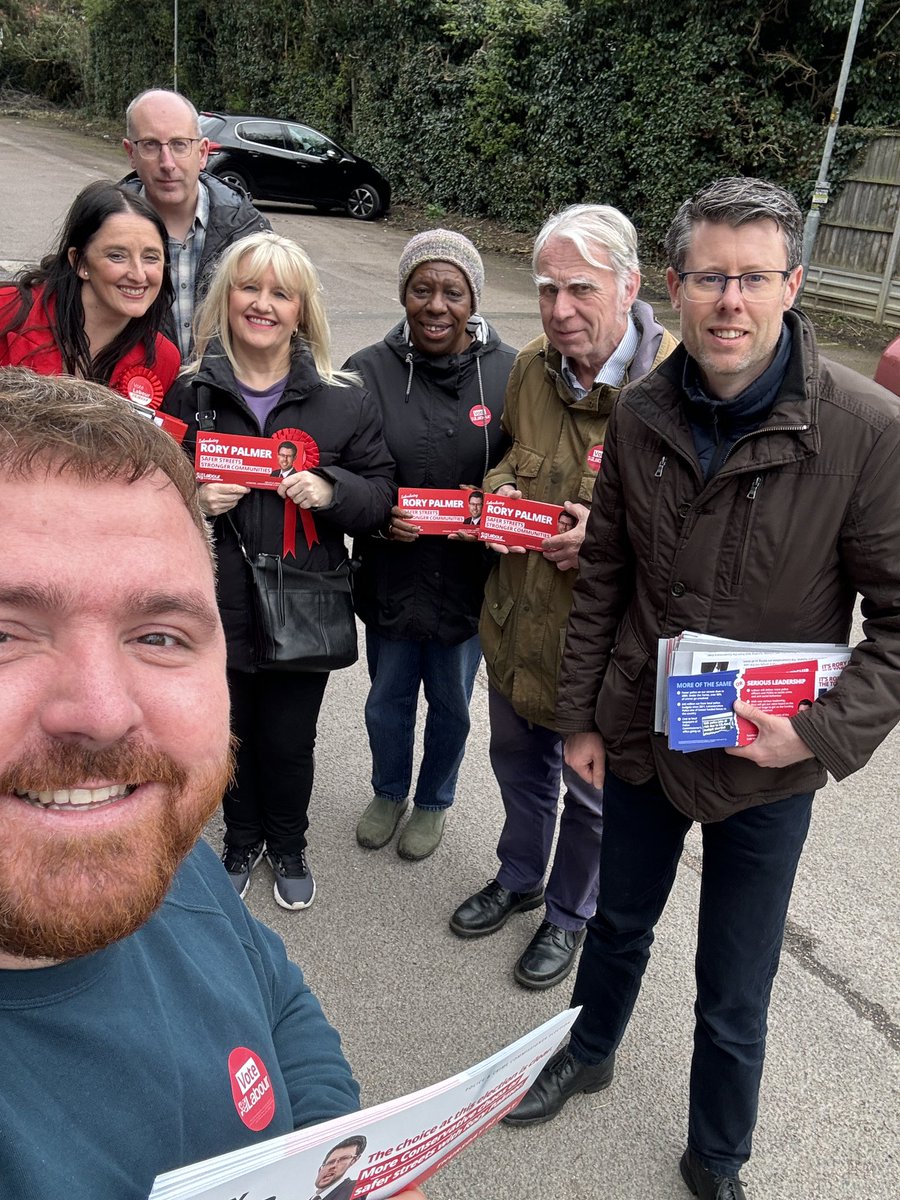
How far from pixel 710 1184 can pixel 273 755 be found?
1724 millimetres

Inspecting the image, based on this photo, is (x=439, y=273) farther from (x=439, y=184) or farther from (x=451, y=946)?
(x=439, y=184)

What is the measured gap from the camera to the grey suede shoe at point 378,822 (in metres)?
3.59

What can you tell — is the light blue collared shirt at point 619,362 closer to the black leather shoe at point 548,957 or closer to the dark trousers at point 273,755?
the dark trousers at point 273,755

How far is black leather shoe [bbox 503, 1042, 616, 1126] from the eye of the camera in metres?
2.55

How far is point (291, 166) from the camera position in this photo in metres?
17.6

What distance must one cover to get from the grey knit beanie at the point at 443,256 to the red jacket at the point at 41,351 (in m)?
0.82

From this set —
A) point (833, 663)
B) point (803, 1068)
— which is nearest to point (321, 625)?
point (833, 663)

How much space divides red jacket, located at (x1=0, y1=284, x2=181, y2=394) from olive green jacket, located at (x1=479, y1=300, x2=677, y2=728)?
1149 millimetres

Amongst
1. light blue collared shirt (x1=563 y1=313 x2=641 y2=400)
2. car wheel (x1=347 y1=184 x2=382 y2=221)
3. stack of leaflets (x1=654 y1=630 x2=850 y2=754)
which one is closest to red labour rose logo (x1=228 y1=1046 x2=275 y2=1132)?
stack of leaflets (x1=654 y1=630 x2=850 y2=754)

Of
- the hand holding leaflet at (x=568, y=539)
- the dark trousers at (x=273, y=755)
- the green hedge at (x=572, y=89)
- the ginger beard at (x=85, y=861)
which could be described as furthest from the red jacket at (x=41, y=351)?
the green hedge at (x=572, y=89)

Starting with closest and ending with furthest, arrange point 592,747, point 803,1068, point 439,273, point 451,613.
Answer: point 592,747 < point 803,1068 < point 439,273 < point 451,613

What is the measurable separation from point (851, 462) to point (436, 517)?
144 centimetres

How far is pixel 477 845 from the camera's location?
363cm

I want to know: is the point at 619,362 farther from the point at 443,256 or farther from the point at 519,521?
the point at 443,256
